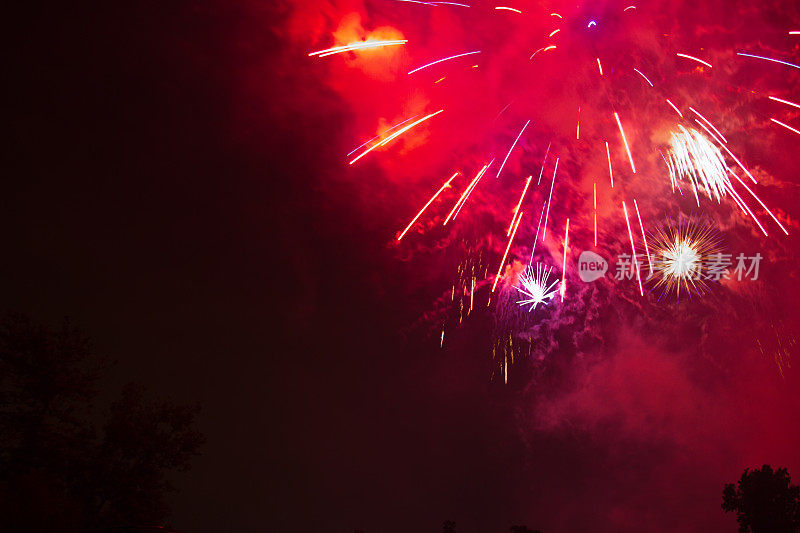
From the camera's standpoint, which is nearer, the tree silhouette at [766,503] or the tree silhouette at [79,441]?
the tree silhouette at [79,441]

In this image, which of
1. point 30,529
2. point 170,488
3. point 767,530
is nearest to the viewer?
point 30,529

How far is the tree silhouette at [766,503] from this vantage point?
30.5 meters

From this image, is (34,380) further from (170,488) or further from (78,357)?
(170,488)

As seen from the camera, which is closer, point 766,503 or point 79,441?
point 79,441

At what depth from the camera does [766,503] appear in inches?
1218

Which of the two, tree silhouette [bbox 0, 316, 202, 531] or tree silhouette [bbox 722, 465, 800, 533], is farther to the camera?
tree silhouette [bbox 722, 465, 800, 533]

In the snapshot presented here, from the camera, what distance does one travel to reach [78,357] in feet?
62.3

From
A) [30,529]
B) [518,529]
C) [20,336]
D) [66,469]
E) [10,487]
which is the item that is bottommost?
[30,529]

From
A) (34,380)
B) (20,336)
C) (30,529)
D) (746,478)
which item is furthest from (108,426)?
(746,478)

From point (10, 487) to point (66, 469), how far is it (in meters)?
3.50

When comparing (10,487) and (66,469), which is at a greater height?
(66,469)

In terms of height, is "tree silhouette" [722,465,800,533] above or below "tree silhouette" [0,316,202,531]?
above

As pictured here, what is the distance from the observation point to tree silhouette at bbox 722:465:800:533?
30.5 metres

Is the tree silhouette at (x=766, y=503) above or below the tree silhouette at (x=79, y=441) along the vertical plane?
above
